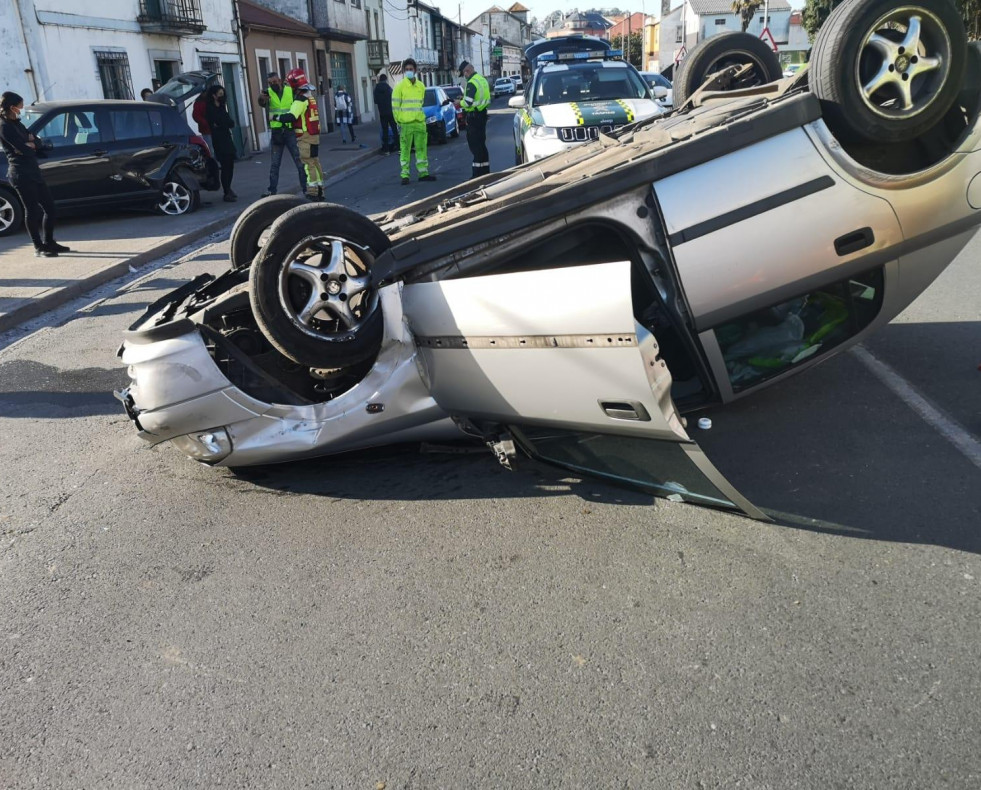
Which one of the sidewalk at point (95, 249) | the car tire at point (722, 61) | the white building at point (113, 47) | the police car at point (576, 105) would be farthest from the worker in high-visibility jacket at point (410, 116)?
the car tire at point (722, 61)

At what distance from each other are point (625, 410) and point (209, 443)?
195 centimetres

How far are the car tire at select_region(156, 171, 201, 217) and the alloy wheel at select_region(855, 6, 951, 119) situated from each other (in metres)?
11.4

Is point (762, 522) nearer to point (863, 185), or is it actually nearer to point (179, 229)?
point (863, 185)

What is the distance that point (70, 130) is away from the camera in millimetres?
12047

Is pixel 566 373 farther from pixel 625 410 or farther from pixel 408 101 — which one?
pixel 408 101

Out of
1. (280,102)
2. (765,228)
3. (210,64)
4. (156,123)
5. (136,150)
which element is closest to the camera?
(765,228)

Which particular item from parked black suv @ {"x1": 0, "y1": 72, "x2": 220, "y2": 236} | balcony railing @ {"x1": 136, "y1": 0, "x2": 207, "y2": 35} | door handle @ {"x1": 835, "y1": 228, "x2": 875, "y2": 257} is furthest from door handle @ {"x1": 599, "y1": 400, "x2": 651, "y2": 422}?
balcony railing @ {"x1": 136, "y1": 0, "x2": 207, "y2": 35}

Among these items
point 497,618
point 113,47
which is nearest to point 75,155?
point 113,47

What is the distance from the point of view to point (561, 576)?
129 inches

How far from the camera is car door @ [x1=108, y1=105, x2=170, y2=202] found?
12.3 m

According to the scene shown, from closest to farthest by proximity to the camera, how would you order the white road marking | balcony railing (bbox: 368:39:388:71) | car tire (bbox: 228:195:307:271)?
1. the white road marking
2. car tire (bbox: 228:195:307:271)
3. balcony railing (bbox: 368:39:388:71)

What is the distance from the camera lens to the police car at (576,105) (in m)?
10.0

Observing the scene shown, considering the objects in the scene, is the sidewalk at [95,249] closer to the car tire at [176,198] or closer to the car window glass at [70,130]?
the car tire at [176,198]

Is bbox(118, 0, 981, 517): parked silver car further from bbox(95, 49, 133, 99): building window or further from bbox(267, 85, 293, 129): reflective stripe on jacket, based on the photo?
bbox(95, 49, 133, 99): building window
